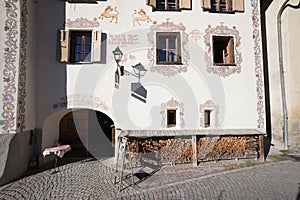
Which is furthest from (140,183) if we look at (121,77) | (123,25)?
(123,25)

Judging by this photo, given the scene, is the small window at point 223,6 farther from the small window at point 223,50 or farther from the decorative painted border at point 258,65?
the small window at point 223,50

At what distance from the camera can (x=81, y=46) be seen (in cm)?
731

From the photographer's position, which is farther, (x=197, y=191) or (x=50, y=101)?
(x=50, y=101)

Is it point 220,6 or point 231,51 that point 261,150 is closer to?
point 231,51

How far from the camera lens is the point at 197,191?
4781 mm

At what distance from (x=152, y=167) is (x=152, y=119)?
1598 millimetres

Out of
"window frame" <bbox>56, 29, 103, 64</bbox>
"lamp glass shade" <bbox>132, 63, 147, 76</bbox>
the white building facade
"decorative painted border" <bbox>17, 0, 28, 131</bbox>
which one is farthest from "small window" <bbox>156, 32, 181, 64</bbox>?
"decorative painted border" <bbox>17, 0, 28, 131</bbox>

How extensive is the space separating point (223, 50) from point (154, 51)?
2789 mm

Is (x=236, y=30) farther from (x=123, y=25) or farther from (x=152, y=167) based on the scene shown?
(x=152, y=167)

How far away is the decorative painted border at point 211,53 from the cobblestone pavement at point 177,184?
3.28 metres

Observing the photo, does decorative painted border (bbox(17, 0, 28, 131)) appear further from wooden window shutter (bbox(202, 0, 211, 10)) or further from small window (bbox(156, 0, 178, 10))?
wooden window shutter (bbox(202, 0, 211, 10))

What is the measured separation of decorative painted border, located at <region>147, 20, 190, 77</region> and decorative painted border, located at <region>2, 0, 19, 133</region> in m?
4.09

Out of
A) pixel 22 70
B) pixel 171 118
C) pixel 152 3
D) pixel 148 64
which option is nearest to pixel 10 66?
pixel 22 70

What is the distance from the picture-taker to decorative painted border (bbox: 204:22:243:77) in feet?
24.4
